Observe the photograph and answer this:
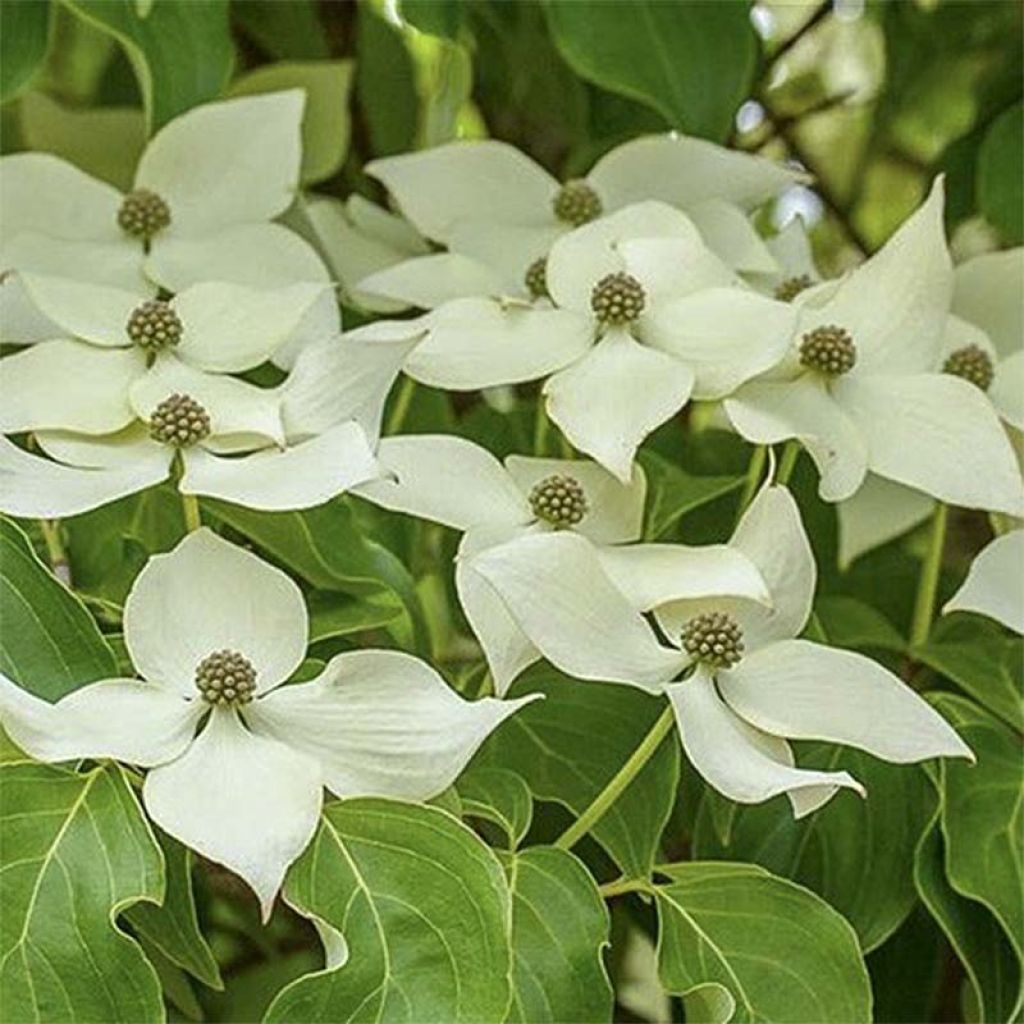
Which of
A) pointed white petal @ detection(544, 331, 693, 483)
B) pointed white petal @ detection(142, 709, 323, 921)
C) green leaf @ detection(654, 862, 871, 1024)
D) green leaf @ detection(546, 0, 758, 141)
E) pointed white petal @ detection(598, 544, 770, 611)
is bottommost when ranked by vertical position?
green leaf @ detection(654, 862, 871, 1024)

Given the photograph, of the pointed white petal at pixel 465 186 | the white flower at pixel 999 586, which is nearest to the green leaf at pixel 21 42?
the pointed white petal at pixel 465 186

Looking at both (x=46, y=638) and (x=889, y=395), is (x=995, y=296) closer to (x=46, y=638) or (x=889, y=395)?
(x=889, y=395)

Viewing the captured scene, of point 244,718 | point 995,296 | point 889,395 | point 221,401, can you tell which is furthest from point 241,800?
point 995,296

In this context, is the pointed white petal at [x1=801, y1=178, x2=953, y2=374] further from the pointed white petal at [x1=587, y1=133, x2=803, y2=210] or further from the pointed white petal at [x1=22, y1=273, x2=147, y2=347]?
the pointed white petal at [x1=22, y1=273, x2=147, y2=347]

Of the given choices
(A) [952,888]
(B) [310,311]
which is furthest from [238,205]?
(A) [952,888]

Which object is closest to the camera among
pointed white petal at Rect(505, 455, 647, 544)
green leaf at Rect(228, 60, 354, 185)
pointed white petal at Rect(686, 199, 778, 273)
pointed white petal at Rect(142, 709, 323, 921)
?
pointed white petal at Rect(142, 709, 323, 921)

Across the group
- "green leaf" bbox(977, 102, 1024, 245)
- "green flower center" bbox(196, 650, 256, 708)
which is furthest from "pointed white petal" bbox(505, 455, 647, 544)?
"green leaf" bbox(977, 102, 1024, 245)
